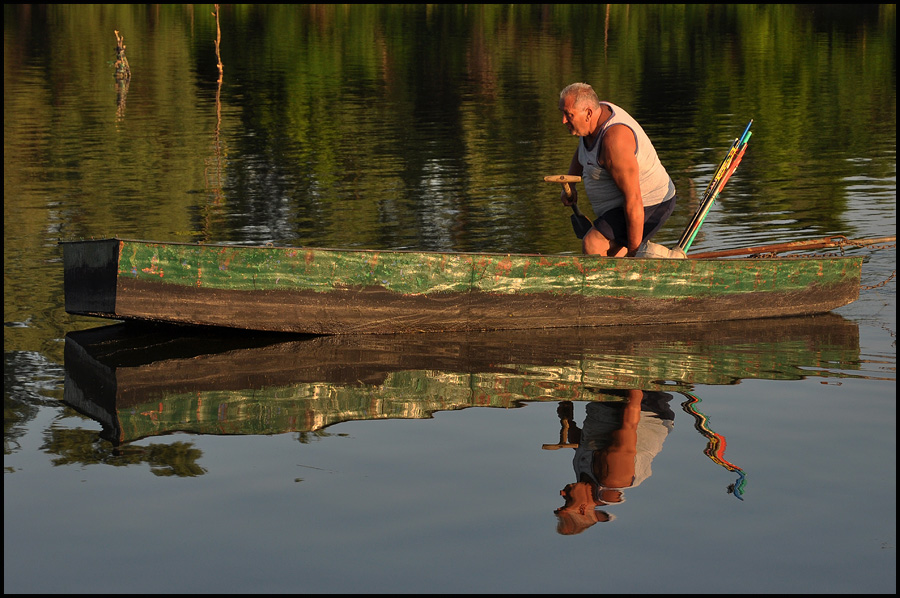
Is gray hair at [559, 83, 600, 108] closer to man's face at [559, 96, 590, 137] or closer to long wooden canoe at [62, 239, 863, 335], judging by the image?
man's face at [559, 96, 590, 137]

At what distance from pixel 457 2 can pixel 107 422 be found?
70.3 meters

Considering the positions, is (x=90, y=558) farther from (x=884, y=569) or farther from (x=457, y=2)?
(x=457, y=2)

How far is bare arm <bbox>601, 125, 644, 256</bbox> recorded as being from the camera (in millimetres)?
7762

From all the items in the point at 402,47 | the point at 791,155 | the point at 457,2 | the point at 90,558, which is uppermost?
the point at 457,2

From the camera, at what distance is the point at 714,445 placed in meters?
5.95

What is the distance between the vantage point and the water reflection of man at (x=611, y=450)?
507 cm


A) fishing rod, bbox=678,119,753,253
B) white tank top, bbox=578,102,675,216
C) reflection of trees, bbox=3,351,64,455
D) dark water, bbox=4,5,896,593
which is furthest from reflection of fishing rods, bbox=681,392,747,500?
reflection of trees, bbox=3,351,64,455

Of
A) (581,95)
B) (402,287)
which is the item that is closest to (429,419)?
(402,287)

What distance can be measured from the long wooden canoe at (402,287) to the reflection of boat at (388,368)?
0.15m

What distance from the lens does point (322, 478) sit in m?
5.51

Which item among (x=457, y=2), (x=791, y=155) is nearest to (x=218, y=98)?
(x=791, y=155)

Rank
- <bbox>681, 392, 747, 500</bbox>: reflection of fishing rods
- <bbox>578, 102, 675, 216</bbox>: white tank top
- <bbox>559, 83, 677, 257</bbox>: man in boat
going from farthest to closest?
<bbox>578, 102, 675, 216</bbox>: white tank top → <bbox>559, 83, 677, 257</bbox>: man in boat → <bbox>681, 392, 747, 500</bbox>: reflection of fishing rods

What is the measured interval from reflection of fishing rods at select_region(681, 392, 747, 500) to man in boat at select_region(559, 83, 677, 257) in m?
1.61

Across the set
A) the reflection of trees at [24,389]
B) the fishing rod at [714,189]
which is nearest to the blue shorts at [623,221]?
the fishing rod at [714,189]
